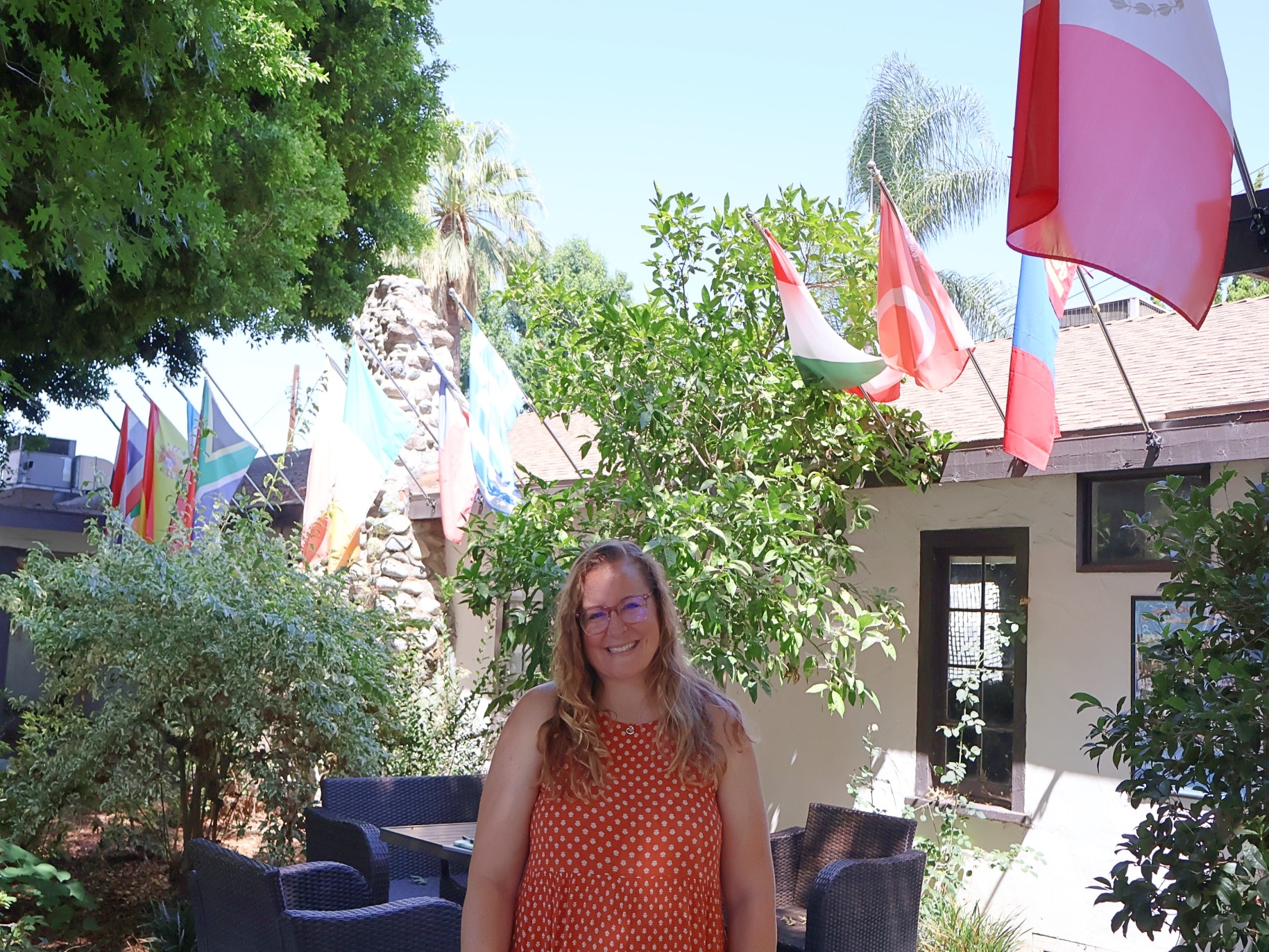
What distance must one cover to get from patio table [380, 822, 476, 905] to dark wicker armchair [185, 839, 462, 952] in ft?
2.23

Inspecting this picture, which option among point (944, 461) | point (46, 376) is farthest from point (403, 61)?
point (944, 461)

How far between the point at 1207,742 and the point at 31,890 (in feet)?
17.3

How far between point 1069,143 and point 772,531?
3.61 m

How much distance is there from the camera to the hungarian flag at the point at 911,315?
6422mm

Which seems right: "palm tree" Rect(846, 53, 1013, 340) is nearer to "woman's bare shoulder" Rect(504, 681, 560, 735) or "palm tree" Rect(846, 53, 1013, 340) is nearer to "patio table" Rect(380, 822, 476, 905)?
"patio table" Rect(380, 822, 476, 905)

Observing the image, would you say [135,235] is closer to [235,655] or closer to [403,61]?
[235,655]

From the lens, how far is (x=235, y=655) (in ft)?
23.3

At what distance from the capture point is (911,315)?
6.43m

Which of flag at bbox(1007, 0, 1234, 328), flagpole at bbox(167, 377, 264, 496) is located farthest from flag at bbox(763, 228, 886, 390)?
flagpole at bbox(167, 377, 264, 496)

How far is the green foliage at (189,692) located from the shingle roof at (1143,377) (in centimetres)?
436

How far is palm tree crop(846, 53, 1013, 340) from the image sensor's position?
30.8m

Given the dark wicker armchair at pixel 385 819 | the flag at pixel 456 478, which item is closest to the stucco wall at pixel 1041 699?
the dark wicker armchair at pixel 385 819

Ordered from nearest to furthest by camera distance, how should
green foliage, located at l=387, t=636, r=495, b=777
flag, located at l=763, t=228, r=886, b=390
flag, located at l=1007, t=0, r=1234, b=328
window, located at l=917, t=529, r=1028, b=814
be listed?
flag, located at l=1007, t=0, r=1234, b=328
flag, located at l=763, t=228, r=886, b=390
window, located at l=917, t=529, r=1028, b=814
green foliage, located at l=387, t=636, r=495, b=777

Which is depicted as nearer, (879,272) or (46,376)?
(879,272)
